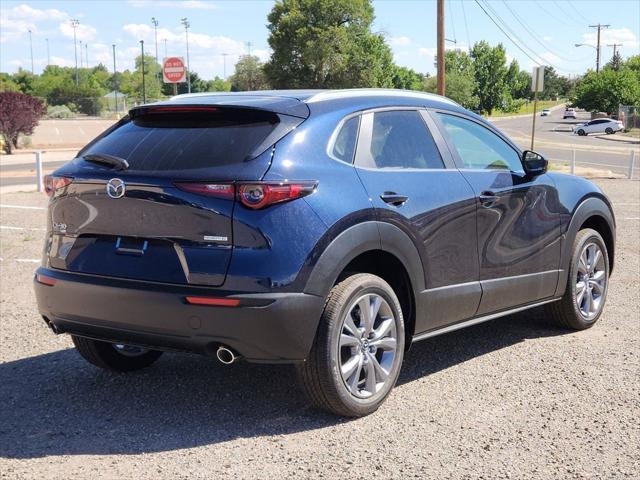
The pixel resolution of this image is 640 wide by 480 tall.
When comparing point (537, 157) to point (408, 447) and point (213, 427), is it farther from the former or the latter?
point (213, 427)

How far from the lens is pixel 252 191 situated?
12.7ft

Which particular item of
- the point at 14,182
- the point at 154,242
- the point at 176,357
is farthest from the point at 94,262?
the point at 14,182

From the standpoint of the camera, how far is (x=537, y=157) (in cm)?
574

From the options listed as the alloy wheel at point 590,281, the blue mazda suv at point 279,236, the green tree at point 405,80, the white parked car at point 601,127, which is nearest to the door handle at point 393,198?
the blue mazda suv at point 279,236

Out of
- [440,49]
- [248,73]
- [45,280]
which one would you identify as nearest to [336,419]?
[45,280]

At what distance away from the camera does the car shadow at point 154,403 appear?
13.3 ft

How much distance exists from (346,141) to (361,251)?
0.65 metres

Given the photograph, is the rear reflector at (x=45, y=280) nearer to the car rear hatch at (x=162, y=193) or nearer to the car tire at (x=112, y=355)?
the car rear hatch at (x=162, y=193)

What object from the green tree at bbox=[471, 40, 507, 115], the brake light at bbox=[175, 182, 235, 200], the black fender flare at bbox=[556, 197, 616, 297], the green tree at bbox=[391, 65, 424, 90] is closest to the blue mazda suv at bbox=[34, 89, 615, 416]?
the brake light at bbox=[175, 182, 235, 200]

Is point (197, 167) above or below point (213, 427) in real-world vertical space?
above

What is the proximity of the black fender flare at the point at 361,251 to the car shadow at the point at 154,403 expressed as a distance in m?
0.79

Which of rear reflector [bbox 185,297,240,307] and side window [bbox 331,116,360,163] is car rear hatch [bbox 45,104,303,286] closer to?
rear reflector [bbox 185,297,240,307]

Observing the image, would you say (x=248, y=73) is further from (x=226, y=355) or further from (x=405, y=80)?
(x=226, y=355)

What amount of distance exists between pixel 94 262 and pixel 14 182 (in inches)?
781
